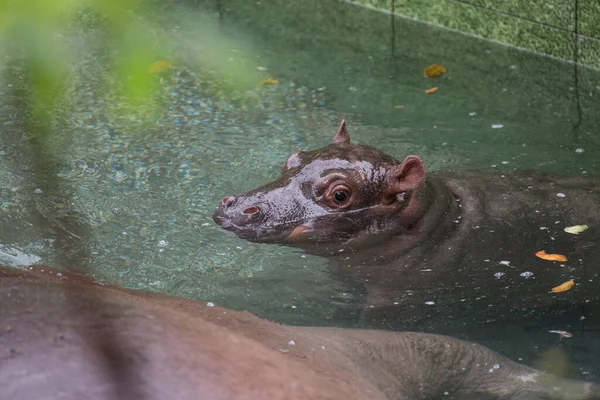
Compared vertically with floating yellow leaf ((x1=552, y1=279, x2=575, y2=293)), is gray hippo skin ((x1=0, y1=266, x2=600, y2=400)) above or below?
above

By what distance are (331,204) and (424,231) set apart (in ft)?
1.83

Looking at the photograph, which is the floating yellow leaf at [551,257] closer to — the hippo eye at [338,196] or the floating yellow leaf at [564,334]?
the floating yellow leaf at [564,334]

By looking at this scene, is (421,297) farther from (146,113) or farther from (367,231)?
(146,113)

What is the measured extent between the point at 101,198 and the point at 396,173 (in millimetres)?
1842

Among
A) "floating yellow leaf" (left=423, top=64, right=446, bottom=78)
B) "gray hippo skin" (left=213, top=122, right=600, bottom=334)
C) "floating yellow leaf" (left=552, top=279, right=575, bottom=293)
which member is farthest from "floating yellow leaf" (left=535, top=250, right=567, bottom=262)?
"floating yellow leaf" (left=423, top=64, right=446, bottom=78)

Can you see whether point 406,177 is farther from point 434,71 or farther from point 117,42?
point 117,42

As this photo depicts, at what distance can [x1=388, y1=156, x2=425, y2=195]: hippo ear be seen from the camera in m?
5.56

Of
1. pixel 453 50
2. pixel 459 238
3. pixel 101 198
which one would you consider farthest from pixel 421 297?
pixel 453 50

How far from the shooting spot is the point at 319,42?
9172mm

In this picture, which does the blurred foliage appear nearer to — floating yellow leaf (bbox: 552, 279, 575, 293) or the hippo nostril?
the hippo nostril

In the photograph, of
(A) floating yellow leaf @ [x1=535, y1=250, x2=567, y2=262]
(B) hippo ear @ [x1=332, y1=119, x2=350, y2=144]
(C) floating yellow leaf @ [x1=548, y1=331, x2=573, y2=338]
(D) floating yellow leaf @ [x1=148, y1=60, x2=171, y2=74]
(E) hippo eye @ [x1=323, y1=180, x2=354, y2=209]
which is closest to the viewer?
(C) floating yellow leaf @ [x1=548, y1=331, x2=573, y2=338]

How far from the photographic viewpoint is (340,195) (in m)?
5.58

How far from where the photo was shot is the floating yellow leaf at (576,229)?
5629mm

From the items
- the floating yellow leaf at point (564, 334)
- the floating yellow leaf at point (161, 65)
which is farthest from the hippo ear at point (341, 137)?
the floating yellow leaf at point (161, 65)
